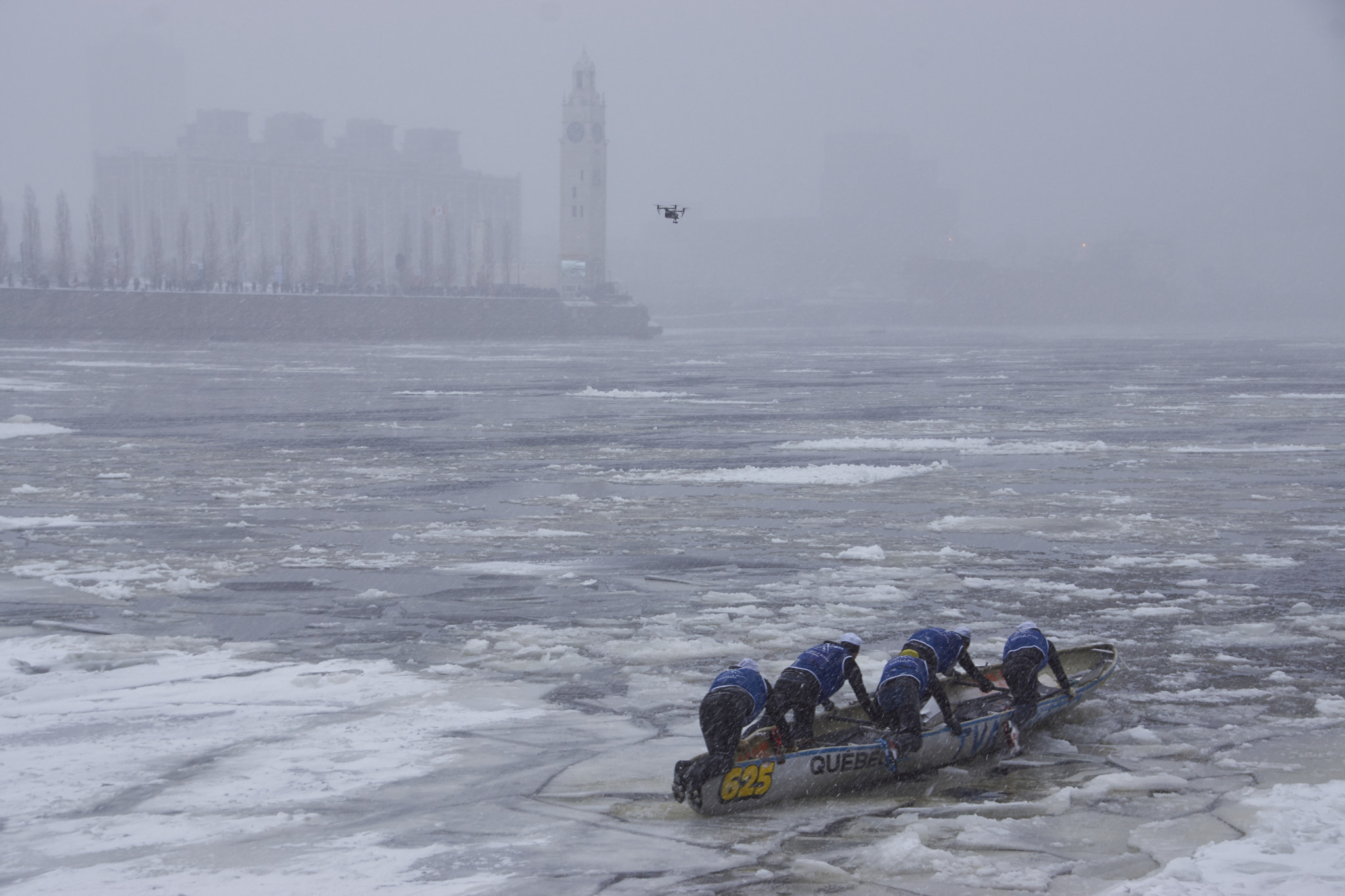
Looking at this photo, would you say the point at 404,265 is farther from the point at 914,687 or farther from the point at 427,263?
the point at 914,687

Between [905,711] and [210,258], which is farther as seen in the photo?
[210,258]

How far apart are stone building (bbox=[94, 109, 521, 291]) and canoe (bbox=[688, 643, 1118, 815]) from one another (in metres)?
121

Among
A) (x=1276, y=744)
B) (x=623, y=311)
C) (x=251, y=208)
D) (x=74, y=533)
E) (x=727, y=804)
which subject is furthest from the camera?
(x=251, y=208)

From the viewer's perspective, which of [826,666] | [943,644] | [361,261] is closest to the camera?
[826,666]

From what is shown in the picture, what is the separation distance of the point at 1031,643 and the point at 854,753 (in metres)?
1.80

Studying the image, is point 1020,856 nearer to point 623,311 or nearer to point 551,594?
point 551,594

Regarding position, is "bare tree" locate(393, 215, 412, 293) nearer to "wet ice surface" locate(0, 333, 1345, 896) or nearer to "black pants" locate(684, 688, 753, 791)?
"wet ice surface" locate(0, 333, 1345, 896)

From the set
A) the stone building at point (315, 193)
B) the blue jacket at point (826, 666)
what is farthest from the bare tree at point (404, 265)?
the blue jacket at point (826, 666)

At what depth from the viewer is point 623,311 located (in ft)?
413

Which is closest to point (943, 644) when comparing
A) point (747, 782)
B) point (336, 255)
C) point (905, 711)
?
point (905, 711)

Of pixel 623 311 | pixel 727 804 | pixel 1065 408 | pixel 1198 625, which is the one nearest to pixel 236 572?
pixel 727 804

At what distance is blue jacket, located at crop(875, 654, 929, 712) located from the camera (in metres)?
8.50

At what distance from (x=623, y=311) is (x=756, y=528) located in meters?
109

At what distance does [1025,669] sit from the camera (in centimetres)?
923
